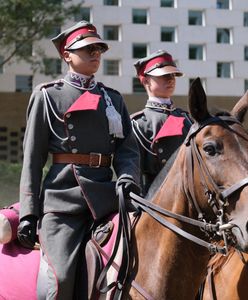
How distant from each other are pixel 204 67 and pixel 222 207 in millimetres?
29527

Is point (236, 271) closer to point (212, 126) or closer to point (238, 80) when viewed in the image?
point (212, 126)

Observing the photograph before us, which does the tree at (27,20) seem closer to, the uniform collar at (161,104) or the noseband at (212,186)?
the uniform collar at (161,104)

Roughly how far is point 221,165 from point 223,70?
3037cm

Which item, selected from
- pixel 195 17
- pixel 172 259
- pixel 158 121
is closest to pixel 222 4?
pixel 195 17

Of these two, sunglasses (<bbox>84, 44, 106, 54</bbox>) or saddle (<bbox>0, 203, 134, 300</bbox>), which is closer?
saddle (<bbox>0, 203, 134, 300</bbox>)

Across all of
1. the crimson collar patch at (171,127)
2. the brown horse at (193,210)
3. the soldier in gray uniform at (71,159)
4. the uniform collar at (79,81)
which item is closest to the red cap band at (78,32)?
the soldier in gray uniform at (71,159)

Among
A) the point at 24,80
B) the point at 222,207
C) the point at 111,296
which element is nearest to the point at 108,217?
the point at 111,296

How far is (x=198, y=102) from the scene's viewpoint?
11.2ft

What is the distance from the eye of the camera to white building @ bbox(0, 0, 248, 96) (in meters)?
30.9

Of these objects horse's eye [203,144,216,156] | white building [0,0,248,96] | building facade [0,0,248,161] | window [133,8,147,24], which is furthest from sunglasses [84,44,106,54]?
window [133,8,147,24]

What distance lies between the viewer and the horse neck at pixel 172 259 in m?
3.54

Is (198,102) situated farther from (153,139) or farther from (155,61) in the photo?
(155,61)

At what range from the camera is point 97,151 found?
13.4ft

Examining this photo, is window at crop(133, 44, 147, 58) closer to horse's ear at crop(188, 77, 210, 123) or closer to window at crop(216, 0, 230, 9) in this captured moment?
window at crop(216, 0, 230, 9)
